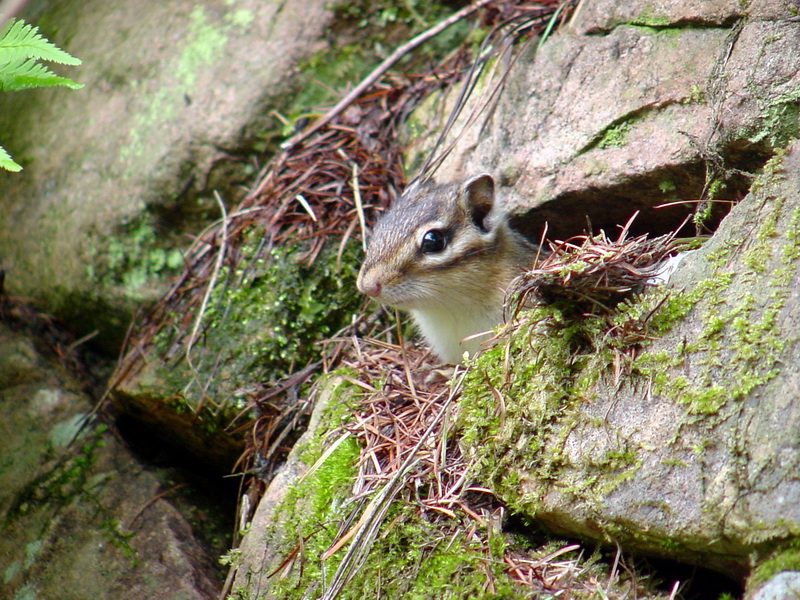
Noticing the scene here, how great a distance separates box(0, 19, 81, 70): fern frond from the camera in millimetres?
2572

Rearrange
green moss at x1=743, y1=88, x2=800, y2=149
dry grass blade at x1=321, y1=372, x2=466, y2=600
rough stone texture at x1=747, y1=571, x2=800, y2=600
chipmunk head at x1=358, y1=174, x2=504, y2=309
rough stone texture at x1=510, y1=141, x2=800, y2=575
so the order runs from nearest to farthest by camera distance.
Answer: rough stone texture at x1=747, y1=571, x2=800, y2=600
rough stone texture at x1=510, y1=141, x2=800, y2=575
dry grass blade at x1=321, y1=372, x2=466, y2=600
green moss at x1=743, y1=88, x2=800, y2=149
chipmunk head at x1=358, y1=174, x2=504, y2=309

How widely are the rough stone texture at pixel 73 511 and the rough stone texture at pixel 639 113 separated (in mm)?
2847

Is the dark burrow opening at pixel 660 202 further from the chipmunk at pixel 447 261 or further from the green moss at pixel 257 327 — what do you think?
the green moss at pixel 257 327

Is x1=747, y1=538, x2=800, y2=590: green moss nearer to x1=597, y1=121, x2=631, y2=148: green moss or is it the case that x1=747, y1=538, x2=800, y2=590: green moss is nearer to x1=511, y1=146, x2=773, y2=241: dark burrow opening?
x1=511, y1=146, x2=773, y2=241: dark burrow opening

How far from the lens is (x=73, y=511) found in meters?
4.03

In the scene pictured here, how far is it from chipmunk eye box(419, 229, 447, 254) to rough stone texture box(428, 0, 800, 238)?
631 millimetres

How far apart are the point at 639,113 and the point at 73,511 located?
4079mm

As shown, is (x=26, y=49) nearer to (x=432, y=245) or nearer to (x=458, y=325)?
(x=432, y=245)

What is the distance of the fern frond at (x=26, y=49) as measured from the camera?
2572 millimetres

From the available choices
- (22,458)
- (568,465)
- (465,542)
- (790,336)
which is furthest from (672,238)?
(22,458)

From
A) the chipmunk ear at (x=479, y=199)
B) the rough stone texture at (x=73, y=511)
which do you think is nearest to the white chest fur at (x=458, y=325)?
the chipmunk ear at (x=479, y=199)

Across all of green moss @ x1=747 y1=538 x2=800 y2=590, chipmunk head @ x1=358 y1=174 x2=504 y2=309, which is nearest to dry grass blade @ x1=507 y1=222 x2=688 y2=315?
chipmunk head @ x1=358 y1=174 x2=504 y2=309

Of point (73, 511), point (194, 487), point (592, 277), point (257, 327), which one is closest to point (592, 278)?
point (592, 277)

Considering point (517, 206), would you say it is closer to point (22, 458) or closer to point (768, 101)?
point (768, 101)
